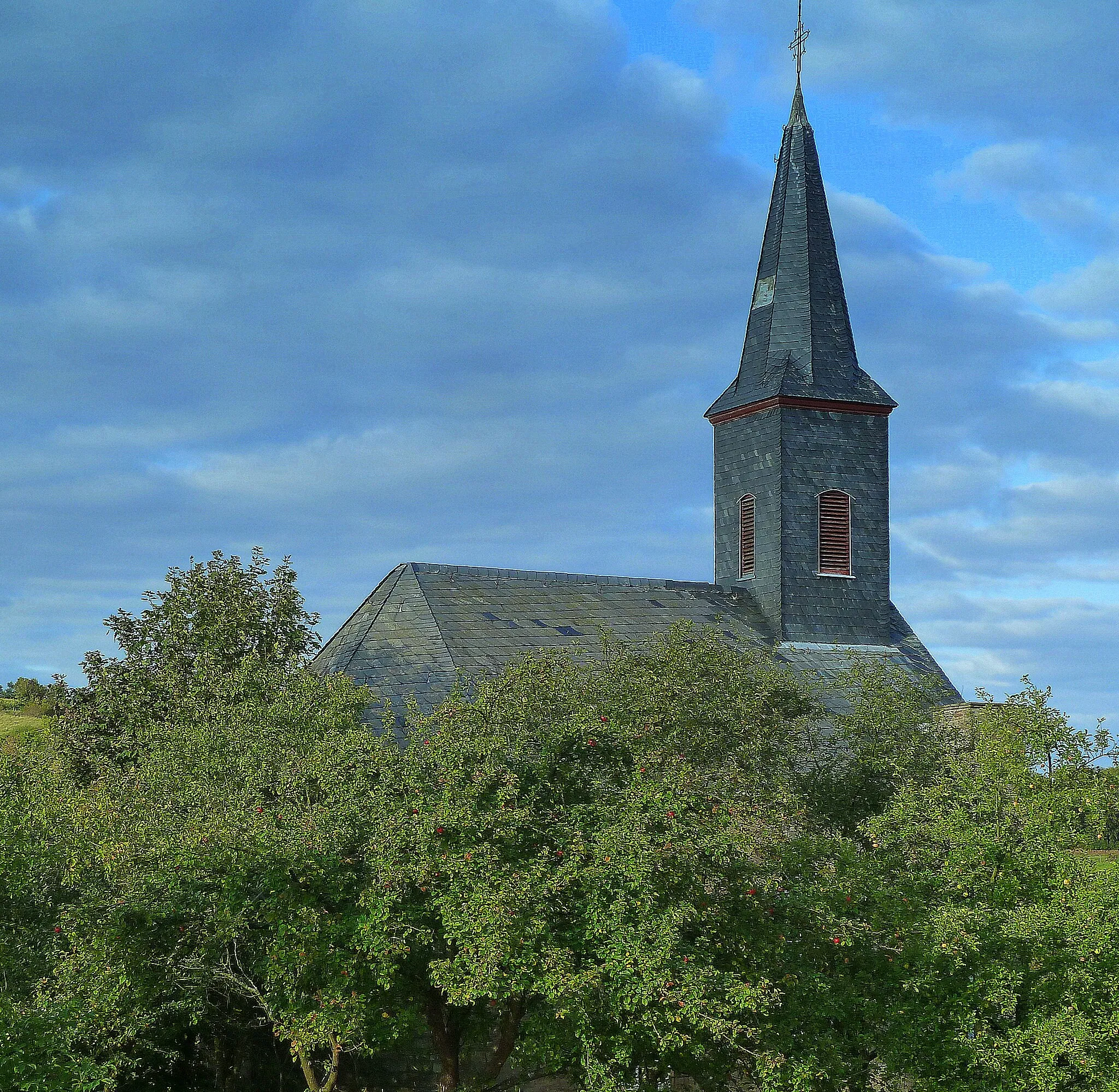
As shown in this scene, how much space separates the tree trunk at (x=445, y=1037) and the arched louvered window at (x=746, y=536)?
2570cm

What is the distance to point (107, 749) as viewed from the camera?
3209 cm

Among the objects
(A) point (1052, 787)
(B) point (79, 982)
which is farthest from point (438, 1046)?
(A) point (1052, 787)

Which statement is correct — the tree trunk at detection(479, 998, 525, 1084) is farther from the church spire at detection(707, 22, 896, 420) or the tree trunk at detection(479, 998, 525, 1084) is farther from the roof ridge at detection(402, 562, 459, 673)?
the church spire at detection(707, 22, 896, 420)

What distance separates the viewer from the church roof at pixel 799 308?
45719 mm

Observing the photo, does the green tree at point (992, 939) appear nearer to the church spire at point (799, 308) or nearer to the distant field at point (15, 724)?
the church spire at point (799, 308)

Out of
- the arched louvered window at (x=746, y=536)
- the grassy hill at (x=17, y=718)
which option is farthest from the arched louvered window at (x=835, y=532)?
the grassy hill at (x=17, y=718)

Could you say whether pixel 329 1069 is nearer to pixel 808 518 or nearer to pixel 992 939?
pixel 992 939

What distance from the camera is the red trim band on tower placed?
4491 centimetres

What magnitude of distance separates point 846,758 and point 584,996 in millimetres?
12007

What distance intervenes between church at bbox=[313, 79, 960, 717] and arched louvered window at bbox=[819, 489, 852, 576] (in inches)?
1.4

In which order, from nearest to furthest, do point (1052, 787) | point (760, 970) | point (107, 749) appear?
1. point (760, 970)
2. point (1052, 787)
3. point (107, 749)

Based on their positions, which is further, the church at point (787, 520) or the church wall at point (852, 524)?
the church wall at point (852, 524)

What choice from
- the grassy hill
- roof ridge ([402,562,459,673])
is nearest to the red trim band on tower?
roof ridge ([402,562,459,673])

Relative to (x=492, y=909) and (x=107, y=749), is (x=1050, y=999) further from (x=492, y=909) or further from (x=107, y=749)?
(x=107, y=749)
